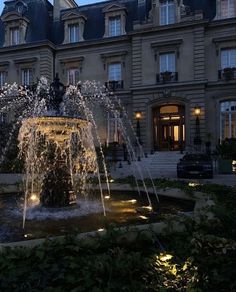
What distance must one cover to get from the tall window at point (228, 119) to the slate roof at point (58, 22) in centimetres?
983

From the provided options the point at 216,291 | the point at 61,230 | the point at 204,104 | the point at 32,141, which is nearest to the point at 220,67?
the point at 204,104

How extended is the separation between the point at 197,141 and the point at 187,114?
2.38m

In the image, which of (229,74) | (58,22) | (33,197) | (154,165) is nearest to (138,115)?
(154,165)

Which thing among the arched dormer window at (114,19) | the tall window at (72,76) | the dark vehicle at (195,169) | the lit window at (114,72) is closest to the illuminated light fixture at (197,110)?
the lit window at (114,72)

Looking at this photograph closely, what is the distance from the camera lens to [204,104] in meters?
29.9

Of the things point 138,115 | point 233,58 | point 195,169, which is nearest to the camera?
point 195,169

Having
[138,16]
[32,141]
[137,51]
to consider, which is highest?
[138,16]

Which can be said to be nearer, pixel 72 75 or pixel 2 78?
pixel 72 75

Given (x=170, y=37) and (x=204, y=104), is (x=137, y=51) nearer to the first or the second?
(x=170, y=37)

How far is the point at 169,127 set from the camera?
3234 cm

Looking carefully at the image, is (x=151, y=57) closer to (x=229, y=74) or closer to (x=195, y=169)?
(x=229, y=74)

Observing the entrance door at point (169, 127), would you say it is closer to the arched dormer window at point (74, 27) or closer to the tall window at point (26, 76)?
the arched dormer window at point (74, 27)

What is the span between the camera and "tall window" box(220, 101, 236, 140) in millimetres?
29922

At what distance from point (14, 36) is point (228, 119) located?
2050 cm
